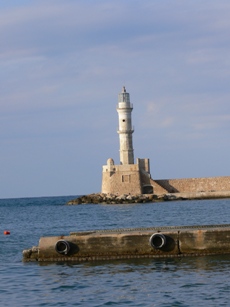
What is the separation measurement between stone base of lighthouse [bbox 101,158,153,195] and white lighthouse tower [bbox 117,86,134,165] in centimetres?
90

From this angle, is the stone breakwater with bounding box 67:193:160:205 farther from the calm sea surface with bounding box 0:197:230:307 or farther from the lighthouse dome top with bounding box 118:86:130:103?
the calm sea surface with bounding box 0:197:230:307

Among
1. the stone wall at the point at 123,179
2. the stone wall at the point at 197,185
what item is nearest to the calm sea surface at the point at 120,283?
the stone wall at the point at 123,179

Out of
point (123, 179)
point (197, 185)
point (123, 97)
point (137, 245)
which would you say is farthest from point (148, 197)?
point (137, 245)

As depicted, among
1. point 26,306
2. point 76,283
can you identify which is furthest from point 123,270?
point 26,306

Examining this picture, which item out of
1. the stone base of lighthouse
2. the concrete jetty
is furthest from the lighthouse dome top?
the concrete jetty

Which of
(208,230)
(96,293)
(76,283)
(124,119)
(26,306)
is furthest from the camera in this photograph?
(124,119)

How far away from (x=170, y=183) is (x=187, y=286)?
58729 mm

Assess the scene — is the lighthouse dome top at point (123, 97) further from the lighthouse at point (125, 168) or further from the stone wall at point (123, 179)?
the stone wall at point (123, 179)

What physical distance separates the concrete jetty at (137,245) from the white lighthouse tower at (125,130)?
49851mm

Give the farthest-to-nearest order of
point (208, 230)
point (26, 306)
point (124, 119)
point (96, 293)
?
point (124, 119) → point (208, 230) → point (96, 293) → point (26, 306)

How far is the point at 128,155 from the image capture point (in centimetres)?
7069

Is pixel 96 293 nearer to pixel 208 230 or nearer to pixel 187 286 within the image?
pixel 187 286

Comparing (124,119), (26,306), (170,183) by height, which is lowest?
(26,306)

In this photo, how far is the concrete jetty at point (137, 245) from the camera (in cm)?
1911
